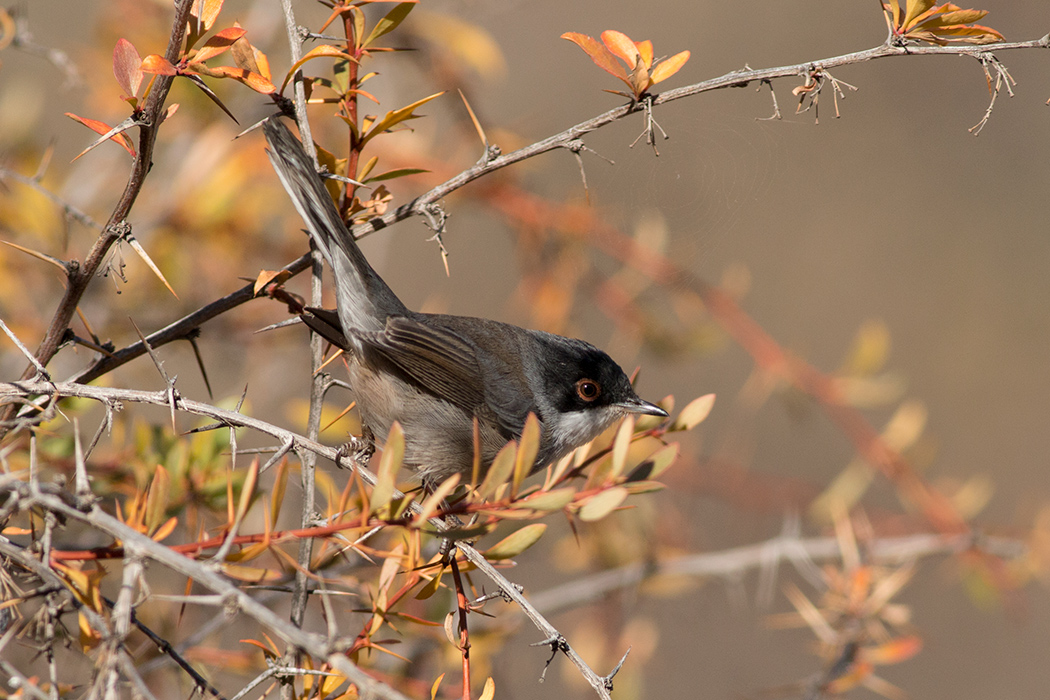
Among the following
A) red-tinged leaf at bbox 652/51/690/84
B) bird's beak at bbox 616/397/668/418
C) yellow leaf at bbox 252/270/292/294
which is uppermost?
red-tinged leaf at bbox 652/51/690/84

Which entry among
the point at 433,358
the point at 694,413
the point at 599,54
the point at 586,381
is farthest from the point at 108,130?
the point at 586,381

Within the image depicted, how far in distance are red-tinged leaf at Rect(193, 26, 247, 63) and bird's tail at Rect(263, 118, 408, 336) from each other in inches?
14.1

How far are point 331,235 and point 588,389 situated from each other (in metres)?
1.30

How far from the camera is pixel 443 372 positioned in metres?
2.82

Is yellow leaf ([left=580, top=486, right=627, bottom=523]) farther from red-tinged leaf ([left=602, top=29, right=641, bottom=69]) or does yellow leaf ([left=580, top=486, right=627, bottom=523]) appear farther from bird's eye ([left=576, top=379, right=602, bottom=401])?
bird's eye ([left=576, top=379, right=602, bottom=401])

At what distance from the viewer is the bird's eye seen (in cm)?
310

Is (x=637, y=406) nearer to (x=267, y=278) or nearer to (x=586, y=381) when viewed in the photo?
(x=586, y=381)

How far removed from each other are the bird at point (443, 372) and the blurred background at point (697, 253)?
189 mm

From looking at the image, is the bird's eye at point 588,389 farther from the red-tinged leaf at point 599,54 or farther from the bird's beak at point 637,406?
the red-tinged leaf at point 599,54

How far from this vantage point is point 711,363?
8602 mm

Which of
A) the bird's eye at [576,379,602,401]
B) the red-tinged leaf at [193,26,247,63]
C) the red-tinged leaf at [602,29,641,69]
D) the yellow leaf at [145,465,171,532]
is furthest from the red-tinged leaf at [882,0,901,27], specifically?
the bird's eye at [576,379,602,401]

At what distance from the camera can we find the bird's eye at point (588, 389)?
3098 mm

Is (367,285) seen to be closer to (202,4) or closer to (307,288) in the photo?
(202,4)

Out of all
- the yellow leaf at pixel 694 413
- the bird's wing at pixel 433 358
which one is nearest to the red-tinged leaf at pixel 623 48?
the yellow leaf at pixel 694 413
